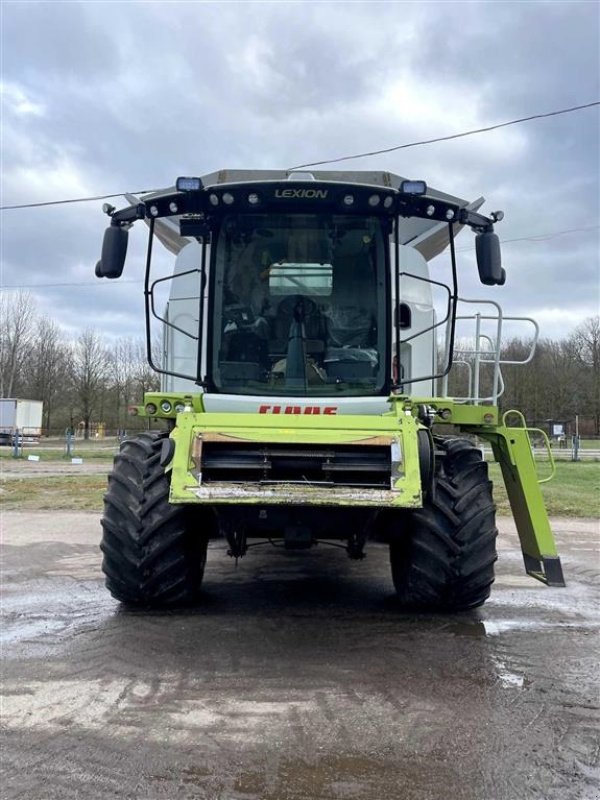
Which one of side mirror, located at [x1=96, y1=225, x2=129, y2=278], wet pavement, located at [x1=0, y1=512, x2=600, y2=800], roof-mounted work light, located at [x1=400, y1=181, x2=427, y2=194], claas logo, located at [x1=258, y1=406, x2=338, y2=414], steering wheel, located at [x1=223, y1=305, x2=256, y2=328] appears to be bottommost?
wet pavement, located at [x1=0, y1=512, x2=600, y2=800]

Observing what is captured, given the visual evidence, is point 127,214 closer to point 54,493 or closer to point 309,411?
point 309,411

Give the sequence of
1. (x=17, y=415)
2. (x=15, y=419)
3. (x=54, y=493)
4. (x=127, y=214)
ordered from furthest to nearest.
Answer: (x=17, y=415), (x=15, y=419), (x=54, y=493), (x=127, y=214)

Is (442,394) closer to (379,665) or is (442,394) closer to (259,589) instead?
(259,589)

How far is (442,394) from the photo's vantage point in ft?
20.3

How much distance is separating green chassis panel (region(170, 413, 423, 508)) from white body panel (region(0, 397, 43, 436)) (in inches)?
1443

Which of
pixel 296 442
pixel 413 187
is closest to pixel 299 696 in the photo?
pixel 296 442

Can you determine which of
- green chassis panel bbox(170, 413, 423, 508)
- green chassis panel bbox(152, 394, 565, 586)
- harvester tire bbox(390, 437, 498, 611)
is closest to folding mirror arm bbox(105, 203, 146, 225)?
green chassis panel bbox(152, 394, 565, 586)

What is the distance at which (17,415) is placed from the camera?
3847cm

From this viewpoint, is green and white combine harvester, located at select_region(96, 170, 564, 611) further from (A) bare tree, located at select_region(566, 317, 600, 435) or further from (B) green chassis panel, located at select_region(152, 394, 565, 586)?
(A) bare tree, located at select_region(566, 317, 600, 435)

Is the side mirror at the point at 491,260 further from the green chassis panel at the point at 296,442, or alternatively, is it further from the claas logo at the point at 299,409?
the claas logo at the point at 299,409

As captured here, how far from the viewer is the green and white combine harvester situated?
4016 millimetres

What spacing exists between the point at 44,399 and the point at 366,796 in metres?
50.1

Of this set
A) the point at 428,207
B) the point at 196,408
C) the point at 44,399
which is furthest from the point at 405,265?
the point at 44,399

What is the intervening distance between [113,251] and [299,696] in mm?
3212
